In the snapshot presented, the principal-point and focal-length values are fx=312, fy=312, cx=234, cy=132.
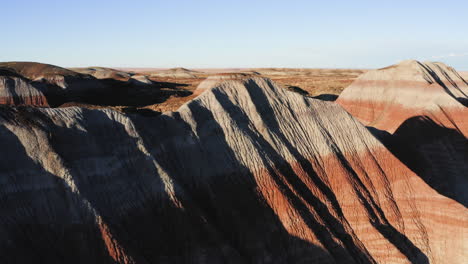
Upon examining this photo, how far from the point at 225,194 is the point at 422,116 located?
2483cm

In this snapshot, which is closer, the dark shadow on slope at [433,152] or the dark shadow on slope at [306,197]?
the dark shadow on slope at [306,197]

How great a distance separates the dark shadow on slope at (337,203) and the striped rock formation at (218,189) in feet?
0.24

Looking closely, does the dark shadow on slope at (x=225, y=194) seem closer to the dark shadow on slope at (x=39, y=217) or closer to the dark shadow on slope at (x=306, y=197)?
the dark shadow on slope at (x=306, y=197)

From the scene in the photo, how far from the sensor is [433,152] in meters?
28.1

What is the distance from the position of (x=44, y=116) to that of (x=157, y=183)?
18.7ft

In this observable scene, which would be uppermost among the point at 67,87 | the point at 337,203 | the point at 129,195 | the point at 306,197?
the point at 67,87

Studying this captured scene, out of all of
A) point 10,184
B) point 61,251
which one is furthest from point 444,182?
point 10,184

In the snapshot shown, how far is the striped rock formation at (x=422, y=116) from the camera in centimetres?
2623

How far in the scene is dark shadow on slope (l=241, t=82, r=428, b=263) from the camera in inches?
668

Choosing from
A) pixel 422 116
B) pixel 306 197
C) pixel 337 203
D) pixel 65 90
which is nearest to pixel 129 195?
pixel 306 197

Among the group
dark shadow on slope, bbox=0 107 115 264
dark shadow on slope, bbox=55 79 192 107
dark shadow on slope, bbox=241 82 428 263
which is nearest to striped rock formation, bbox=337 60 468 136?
dark shadow on slope, bbox=241 82 428 263

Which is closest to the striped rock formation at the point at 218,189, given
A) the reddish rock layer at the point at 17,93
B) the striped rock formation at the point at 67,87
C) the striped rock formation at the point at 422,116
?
the striped rock formation at the point at 422,116

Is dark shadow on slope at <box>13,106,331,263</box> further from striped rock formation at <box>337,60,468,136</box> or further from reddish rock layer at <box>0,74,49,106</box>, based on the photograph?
reddish rock layer at <box>0,74,49,106</box>

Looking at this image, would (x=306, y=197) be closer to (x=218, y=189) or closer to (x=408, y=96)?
(x=218, y=189)
